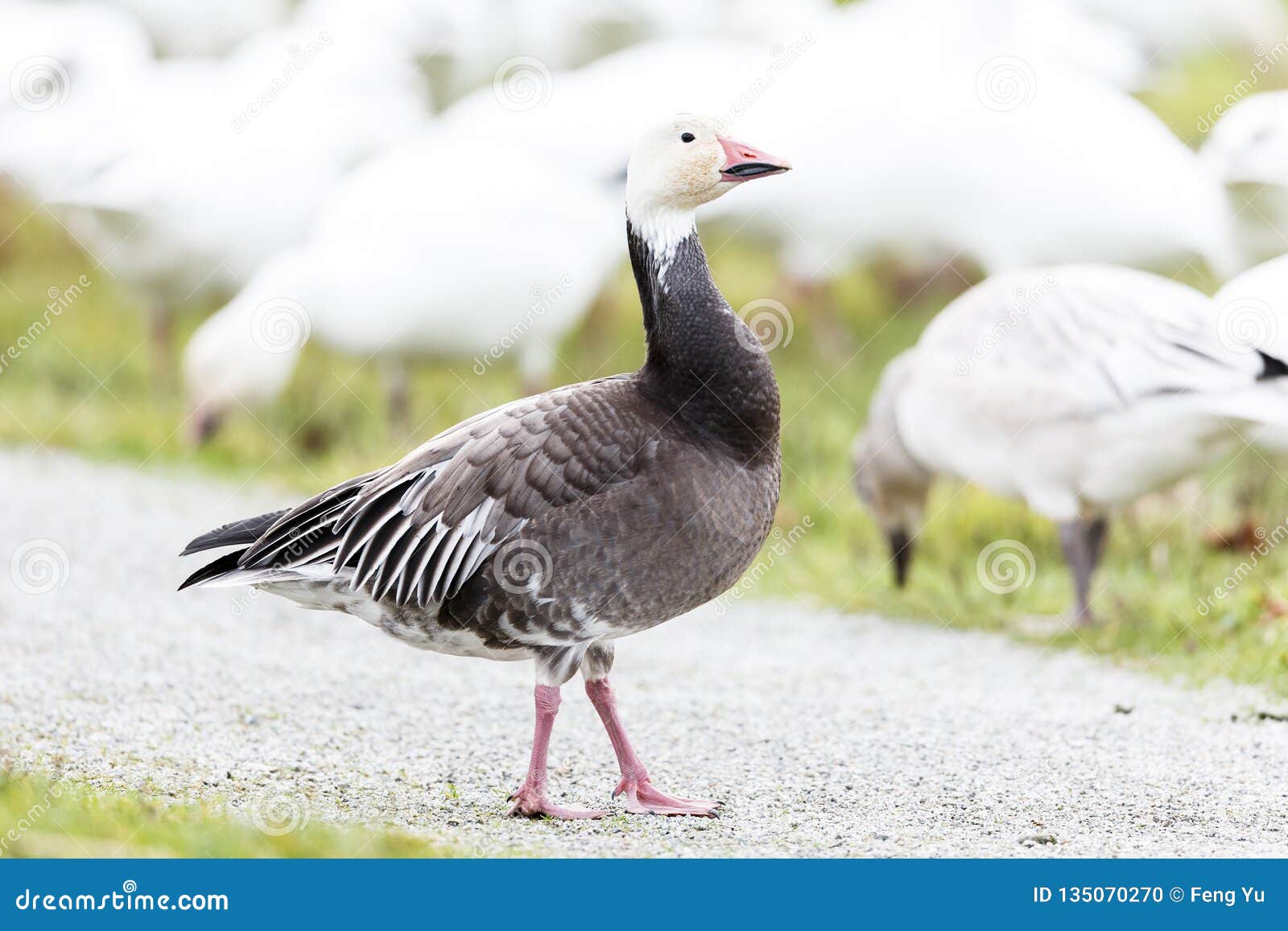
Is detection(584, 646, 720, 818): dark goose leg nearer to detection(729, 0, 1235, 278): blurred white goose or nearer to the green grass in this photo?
the green grass

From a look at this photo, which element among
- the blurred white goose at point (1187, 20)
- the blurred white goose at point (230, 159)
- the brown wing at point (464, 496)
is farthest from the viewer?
the blurred white goose at point (1187, 20)

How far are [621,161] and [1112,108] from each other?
114 inches

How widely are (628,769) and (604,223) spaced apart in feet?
16.0

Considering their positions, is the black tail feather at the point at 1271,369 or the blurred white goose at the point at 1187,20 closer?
the black tail feather at the point at 1271,369

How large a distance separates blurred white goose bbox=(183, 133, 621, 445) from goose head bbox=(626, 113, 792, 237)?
3.94m

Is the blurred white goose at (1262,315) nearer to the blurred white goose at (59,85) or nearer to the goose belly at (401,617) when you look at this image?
the goose belly at (401,617)

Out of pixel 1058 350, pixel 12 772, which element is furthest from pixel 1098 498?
pixel 12 772

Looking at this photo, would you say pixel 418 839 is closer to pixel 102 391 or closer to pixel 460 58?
pixel 102 391

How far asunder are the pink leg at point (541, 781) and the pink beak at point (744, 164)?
167 cm

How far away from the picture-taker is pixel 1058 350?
6.66 metres

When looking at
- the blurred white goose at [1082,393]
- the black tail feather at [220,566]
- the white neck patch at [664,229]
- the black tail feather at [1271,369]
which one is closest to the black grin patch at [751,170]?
the white neck patch at [664,229]

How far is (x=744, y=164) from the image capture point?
468cm

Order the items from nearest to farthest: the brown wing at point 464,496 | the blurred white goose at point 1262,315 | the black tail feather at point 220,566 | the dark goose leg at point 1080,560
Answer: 1. the brown wing at point 464,496
2. the black tail feather at point 220,566
3. the blurred white goose at point 1262,315
4. the dark goose leg at point 1080,560

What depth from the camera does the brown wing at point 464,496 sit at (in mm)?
4543
